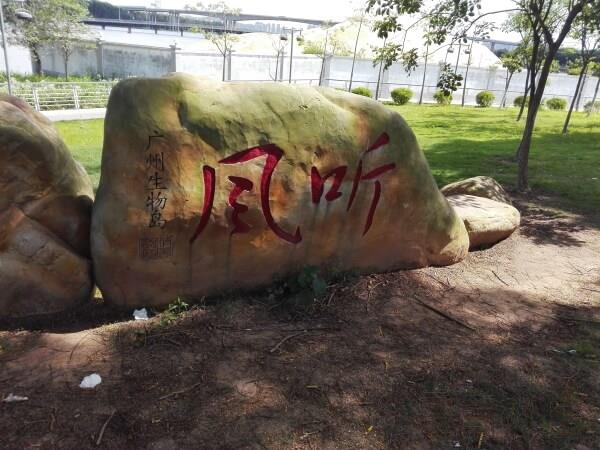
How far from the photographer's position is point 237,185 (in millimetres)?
4000

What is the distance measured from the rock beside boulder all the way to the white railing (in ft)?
40.2

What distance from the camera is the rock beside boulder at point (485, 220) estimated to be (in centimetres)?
562

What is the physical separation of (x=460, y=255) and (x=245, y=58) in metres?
21.4

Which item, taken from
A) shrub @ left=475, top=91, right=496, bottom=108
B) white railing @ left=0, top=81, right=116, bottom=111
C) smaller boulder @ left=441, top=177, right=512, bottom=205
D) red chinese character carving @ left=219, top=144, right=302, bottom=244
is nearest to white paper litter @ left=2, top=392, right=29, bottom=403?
red chinese character carving @ left=219, top=144, right=302, bottom=244

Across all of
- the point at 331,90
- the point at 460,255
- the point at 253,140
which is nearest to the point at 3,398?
the point at 253,140

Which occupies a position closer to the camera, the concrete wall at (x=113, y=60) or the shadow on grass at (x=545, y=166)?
the shadow on grass at (x=545, y=166)

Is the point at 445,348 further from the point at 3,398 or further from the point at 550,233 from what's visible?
the point at 550,233

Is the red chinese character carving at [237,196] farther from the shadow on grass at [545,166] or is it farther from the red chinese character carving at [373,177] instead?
the shadow on grass at [545,166]

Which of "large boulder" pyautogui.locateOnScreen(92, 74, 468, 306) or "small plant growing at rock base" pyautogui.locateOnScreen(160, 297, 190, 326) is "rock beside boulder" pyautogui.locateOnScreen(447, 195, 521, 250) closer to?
"large boulder" pyautogui.locateOnScreen(92, 74, 468, 306)

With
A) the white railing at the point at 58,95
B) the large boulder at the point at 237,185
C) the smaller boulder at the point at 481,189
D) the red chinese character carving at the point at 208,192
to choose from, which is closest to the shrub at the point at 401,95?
the white railing at the point at 58,95

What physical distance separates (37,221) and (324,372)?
2484 millimetres

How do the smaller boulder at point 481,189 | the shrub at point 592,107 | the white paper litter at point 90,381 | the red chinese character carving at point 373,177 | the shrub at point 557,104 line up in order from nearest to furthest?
1. the white paper litter at point 90,381
2. the red chinese character carving at point 373,177
3. the smaller boulder at point 481,189
4. the shrub at point 592,107
5. the shrub at point 557,104

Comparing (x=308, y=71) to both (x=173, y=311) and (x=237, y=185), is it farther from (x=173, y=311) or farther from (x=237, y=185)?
(x=173, y=311)

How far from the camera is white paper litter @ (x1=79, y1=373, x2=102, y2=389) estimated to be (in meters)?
3.03
